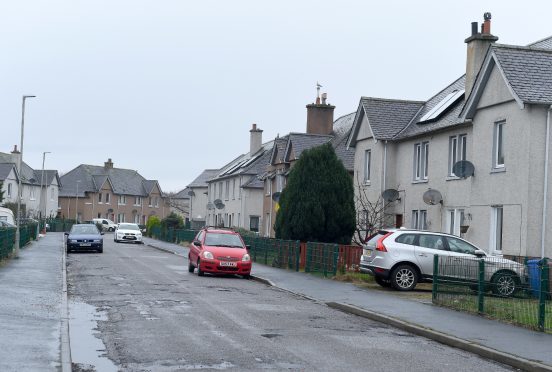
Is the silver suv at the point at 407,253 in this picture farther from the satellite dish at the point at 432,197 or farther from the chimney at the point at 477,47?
the chimney at the point at 477,47

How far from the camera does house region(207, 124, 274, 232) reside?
69.6 m

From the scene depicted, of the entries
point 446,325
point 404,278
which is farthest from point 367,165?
point 446,325

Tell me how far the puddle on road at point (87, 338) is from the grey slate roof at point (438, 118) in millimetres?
17061

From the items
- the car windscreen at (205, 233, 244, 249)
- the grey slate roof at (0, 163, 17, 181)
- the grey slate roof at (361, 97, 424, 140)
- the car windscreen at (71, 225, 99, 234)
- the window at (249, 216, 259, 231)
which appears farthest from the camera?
the grey slate roof at (0, 163, 17, 181)

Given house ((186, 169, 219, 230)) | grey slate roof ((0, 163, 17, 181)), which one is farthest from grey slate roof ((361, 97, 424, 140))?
grey slate roof ((0, 163, 17, 181))

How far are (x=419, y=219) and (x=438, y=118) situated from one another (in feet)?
13.2

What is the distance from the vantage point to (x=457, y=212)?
30453mm

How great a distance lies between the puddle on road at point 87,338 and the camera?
1083 cm

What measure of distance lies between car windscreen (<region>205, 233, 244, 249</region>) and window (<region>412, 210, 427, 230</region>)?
8.06 metres

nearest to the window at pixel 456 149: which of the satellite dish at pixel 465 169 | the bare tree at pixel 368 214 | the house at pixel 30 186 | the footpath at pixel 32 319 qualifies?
the satellite dish at pixel 465 169

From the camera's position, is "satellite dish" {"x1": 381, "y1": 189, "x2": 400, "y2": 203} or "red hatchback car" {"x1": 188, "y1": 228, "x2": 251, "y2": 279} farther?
"satellite dish" {"x1": 381, "y1": 189, "x2": 400, "y2": 203}

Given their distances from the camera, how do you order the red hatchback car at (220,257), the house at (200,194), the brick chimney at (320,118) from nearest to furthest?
the red hatchback car at (220,257) < the brick chimney at (320,118) < the house at (200,194)

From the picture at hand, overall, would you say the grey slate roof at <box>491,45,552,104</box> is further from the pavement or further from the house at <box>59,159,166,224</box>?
the house at <box>59,159,166,224</box>

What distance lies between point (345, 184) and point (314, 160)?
1496 mm
